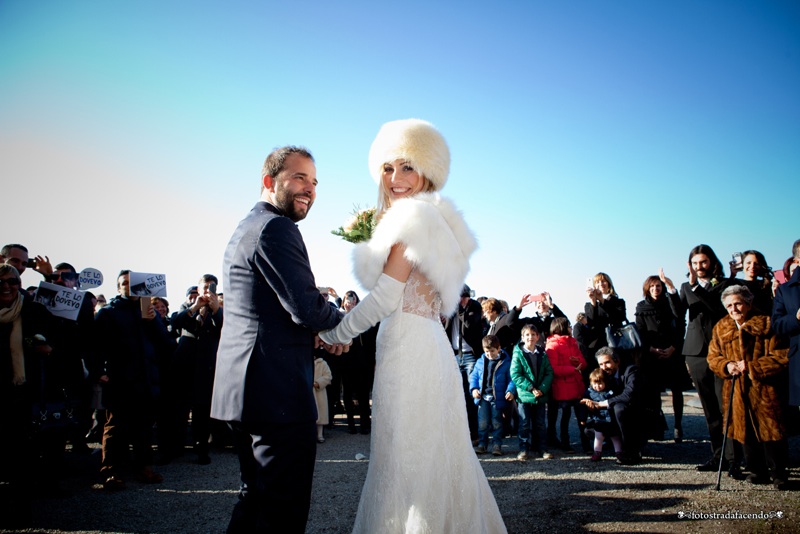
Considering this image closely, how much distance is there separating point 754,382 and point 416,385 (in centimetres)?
436

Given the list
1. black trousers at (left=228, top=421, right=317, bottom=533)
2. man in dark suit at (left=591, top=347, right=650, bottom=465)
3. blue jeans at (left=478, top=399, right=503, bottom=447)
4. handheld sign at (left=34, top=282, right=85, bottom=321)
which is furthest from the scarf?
→ man in dark suit at (left=591, top=347, right=650, bottom=465)

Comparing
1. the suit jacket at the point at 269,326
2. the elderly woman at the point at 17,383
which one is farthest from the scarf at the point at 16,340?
the suit jacket at the point at 269,326

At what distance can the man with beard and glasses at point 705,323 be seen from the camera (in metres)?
5.45

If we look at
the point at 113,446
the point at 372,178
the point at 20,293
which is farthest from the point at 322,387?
the point at 372,178

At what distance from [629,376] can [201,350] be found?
20.3 feet

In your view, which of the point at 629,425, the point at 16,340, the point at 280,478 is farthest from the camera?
the point at 629,425

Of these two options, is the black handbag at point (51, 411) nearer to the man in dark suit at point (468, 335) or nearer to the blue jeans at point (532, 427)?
the man in dark suit at point (468, 335)

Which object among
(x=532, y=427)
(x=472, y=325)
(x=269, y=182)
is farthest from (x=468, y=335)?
(x=269, y=182)

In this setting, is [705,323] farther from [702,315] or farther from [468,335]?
[468,335]

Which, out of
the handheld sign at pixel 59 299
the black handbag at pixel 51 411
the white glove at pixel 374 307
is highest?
the handheld sign at pixel 59 299

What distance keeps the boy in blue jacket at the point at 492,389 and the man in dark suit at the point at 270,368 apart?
498 cm

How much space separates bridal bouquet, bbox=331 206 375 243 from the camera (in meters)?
3.29

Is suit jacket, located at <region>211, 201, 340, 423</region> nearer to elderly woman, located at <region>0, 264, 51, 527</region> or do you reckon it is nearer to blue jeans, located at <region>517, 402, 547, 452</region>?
elderly woman, located at <region>0, 264, 51, 527</region>

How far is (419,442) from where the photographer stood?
8.05 feet
